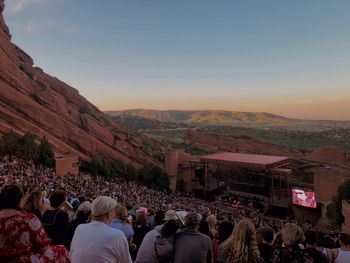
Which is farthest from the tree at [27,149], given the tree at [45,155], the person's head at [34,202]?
the person's head at [34,202]

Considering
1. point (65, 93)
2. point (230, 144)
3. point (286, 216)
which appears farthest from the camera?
point (230, 144)

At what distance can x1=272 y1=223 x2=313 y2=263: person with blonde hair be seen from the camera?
367 cm

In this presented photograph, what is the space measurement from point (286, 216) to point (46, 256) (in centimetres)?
3614

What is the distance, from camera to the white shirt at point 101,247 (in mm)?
2959

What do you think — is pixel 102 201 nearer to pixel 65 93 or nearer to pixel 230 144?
pixel 65 93

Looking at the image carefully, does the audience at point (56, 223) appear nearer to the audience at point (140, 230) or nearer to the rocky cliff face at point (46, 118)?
the audience at point (140, 230)

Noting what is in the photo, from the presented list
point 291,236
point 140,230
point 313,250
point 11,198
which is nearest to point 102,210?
point 11,198

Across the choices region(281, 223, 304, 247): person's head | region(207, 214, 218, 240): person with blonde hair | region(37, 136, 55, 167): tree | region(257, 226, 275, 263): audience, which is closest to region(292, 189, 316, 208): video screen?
region(37, 136, 55, 167): tree

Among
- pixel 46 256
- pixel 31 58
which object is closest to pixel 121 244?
pixel 46 256

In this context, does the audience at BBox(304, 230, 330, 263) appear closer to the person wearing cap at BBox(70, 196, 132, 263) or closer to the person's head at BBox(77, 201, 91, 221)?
the person wearing cap at BBox(70, 196, 132, 263)

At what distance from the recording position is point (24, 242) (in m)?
2.46

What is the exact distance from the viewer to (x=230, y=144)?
69625 millimetres

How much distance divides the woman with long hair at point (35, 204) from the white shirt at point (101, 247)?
7.39ft

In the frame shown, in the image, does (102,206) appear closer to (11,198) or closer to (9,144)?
(11,198)
